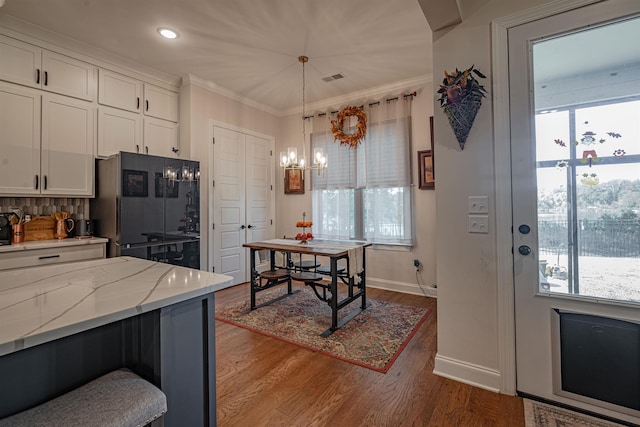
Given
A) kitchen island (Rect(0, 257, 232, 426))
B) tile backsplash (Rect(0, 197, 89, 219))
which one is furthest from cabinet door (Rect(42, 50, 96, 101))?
kitchen island (Rect(0, 257, 232, 426))

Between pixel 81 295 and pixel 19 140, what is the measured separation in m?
2.83

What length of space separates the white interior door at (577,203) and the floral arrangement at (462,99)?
200 mm

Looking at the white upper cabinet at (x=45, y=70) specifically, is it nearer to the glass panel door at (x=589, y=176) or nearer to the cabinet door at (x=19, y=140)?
the cabinet door at (x=19, y=140)

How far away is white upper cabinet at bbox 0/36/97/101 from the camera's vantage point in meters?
2.72

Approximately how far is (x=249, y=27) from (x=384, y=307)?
10.7 ft

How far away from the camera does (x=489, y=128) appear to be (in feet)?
6.21

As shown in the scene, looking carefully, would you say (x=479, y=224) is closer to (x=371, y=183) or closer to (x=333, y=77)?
(x=371, y=183)

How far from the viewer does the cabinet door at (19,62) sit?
8.86 ft

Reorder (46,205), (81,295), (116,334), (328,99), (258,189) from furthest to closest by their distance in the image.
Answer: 1. (258,189)
2. (328,99)
3. (46,205)
4. (116,334)
5. (81,295)

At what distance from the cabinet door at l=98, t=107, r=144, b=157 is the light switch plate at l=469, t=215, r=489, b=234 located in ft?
12.1

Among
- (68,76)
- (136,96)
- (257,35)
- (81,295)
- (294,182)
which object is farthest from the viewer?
(294,182)

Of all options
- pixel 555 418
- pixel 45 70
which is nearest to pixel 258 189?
pixel 45 70

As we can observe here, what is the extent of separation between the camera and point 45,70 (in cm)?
293

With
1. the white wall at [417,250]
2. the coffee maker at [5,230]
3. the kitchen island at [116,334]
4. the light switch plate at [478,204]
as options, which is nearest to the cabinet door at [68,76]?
the coffee maker at [5,230]
